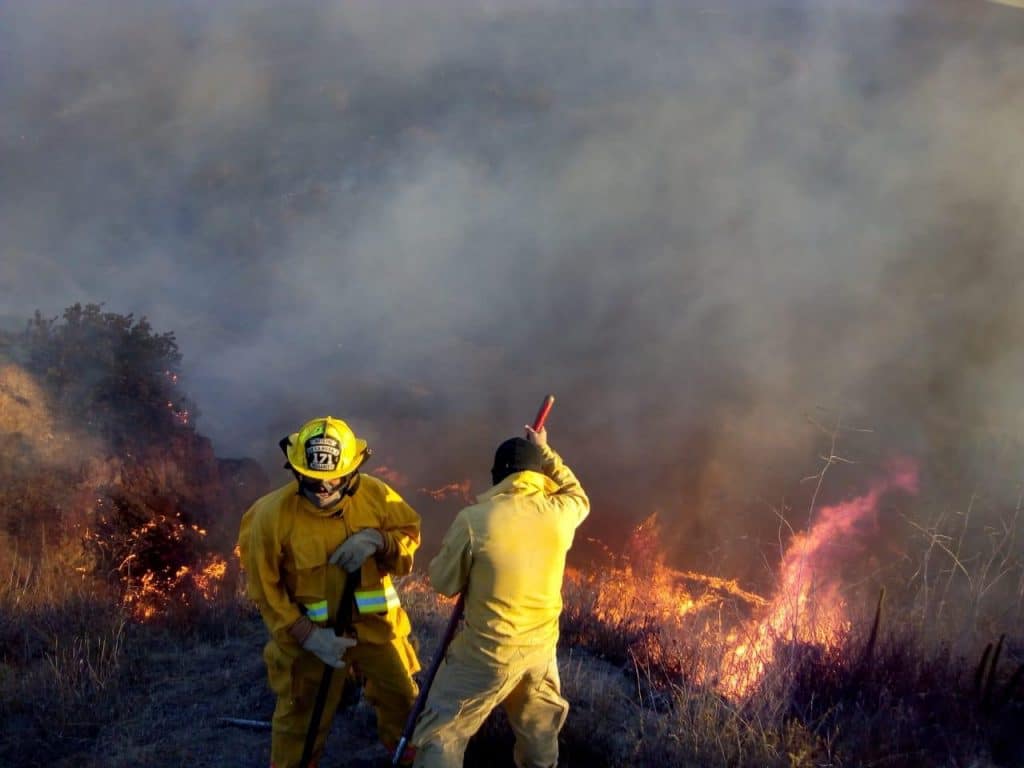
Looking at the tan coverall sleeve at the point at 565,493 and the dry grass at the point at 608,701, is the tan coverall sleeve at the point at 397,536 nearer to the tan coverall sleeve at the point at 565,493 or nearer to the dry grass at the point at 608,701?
the tan coverall sleeve at the point at 565,493

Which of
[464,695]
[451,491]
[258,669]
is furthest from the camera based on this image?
[451,491]

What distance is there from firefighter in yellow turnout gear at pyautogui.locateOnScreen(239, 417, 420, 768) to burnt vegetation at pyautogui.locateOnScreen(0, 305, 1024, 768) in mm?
627

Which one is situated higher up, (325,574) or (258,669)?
(325,574)

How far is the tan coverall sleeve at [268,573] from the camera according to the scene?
10.3 ft

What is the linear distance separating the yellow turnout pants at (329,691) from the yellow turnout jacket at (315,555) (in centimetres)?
8


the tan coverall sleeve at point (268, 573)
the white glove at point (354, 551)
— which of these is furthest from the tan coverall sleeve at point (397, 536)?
the tan coverall sleeve at point (268, 573)

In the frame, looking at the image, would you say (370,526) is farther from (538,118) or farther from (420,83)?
(420,83)

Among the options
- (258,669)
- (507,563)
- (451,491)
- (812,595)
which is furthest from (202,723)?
(451,491)

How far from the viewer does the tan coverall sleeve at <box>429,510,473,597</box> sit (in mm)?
2854

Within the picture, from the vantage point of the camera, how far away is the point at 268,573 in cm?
316

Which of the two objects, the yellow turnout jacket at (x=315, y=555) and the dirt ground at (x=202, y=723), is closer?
the yellow turnout jacket at (x=315, y=555)

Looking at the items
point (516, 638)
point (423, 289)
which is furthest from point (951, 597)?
point (423, 289)

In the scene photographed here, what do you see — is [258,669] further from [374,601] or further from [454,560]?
[454,560]

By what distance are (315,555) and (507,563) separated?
907mm
